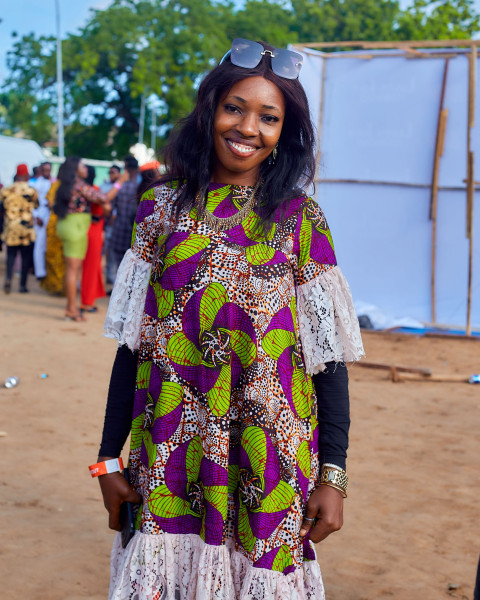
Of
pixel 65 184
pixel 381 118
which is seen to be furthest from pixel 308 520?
pixel 381 118

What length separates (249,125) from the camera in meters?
1.86

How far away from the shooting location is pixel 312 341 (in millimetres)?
1844

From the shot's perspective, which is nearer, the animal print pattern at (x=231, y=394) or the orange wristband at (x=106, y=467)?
the animal print pattern at (x=231, y=394)

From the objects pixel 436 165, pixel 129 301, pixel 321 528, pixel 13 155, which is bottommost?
pixel 321 528

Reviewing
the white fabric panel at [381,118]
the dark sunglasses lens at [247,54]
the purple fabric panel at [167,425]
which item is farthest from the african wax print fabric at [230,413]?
the white fabric panel at [381,118]

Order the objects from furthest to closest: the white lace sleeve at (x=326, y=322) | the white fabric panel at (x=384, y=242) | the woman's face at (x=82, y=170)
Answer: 1. the white fabric panel at (x=384, y=242)
2. the woman's face at (x=82, y=170)
3. the white lace sleeve at (x=326, y=322)

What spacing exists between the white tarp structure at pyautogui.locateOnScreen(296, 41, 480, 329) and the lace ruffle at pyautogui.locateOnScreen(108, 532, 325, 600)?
8352 millimetres

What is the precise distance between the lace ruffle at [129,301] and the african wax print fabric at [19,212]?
9.78 metres

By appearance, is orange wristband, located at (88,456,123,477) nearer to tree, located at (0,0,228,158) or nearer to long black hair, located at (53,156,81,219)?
long black hair, located at (53,156,81,219)

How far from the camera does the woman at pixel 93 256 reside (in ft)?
31.2

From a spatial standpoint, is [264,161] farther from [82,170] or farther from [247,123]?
[82,170]

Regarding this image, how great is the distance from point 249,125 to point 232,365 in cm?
57

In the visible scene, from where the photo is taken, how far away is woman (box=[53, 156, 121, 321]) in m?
8.89

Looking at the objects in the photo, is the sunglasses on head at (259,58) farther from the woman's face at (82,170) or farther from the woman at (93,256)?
the woman at (93,256)
